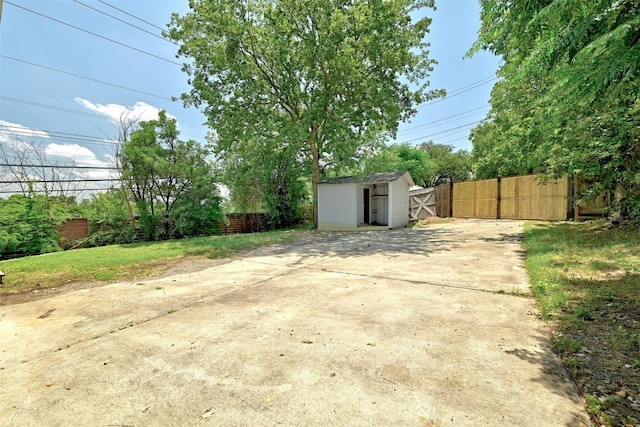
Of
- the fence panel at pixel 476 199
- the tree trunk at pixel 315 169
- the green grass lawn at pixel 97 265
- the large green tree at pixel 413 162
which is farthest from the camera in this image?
the large green tree at pixel 413 162

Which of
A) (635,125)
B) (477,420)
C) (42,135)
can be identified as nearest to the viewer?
(477,420)

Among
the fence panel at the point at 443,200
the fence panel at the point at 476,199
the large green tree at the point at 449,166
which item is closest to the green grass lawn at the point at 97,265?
the fence panel at the point at 476,199

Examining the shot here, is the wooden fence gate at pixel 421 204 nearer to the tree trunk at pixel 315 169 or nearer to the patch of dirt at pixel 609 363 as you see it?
the tree trunk at pixel 315 169

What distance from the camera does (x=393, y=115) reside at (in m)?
13.0

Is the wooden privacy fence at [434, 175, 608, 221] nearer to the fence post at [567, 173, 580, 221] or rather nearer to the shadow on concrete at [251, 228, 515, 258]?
the fence post at [567, 173, 580, 221]

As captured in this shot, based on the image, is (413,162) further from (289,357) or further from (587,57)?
(289,357)

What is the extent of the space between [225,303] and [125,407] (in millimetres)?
2004

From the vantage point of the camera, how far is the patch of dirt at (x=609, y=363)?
169 cm

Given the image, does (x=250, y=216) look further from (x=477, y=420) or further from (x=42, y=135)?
(x=477, y=420)

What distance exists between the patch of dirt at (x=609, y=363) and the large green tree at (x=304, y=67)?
10611 mm

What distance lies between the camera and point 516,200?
1324 centimetres

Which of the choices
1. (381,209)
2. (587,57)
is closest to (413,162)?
(381,209)

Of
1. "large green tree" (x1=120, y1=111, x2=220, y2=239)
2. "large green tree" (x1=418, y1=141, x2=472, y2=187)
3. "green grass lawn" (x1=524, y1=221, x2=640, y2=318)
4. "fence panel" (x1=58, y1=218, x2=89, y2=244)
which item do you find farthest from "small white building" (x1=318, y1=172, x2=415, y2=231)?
"large green tree" (x1=418, y1=141, x2=472, y2=187)

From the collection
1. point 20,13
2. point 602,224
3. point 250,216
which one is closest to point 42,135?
point 20,13
